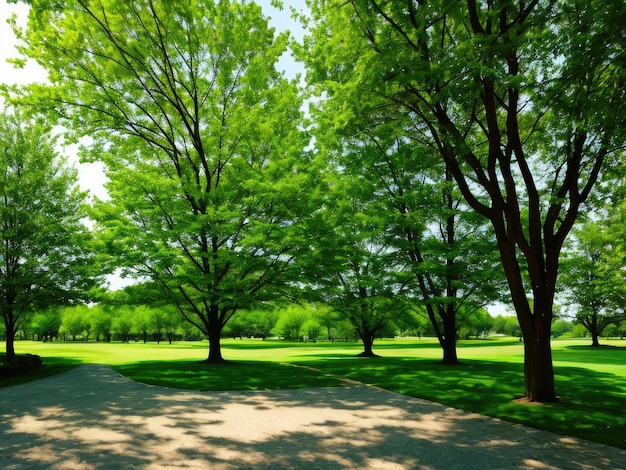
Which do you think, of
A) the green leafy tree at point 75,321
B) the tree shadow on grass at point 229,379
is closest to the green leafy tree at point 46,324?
the green leafy tree at point 75,321

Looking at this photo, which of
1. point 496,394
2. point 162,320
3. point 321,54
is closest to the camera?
point 496,394

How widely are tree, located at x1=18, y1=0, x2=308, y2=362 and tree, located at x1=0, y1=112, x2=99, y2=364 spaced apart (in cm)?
433

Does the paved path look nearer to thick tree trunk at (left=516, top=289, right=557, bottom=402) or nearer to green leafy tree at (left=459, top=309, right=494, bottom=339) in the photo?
thick tree trunk at (left=516, top=289, right=557, bottom=402)

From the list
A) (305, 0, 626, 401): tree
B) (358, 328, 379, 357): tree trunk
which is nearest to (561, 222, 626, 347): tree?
(358, 328, 379, 357): tree trunk

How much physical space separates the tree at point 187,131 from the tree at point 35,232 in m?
4.33

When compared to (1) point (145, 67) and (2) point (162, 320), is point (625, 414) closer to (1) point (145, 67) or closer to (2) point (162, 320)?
(1) point (145, 67)

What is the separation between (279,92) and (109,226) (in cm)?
1164

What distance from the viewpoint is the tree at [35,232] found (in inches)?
851

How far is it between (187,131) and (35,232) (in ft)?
35.2

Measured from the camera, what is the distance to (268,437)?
23.8 ft

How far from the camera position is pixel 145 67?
18594 mm

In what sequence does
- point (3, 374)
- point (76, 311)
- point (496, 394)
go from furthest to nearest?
point (76, 311) → point (3, 374) → point (496, 394)

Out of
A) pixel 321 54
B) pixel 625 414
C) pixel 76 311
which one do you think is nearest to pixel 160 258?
pixel 321 54

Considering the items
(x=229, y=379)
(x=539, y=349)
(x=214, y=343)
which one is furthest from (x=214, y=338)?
(x=539, y=349)
